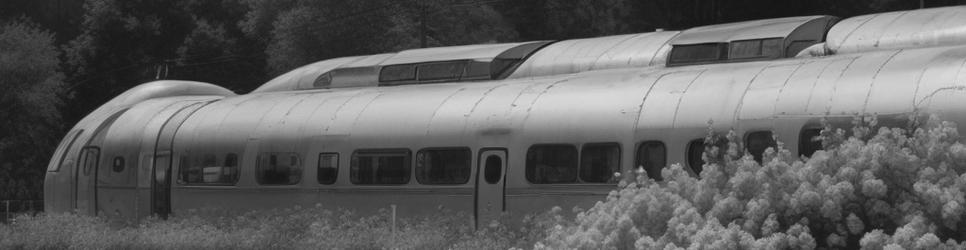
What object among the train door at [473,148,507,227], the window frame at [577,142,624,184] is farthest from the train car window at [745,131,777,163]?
the train door at [473,148,507,227]

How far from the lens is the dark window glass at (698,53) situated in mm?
18109

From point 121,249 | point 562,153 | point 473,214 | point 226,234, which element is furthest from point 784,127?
point 121,249

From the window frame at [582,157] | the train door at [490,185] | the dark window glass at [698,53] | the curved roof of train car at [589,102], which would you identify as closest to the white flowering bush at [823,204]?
the curved roof of train car at [589,102]

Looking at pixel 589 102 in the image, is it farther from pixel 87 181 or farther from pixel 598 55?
pixel 87 181

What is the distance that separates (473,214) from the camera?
61.1 feet

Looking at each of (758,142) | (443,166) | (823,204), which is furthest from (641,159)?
(823,204)

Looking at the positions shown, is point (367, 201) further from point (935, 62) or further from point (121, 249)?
point (935, 62)

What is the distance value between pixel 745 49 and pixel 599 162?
238cm

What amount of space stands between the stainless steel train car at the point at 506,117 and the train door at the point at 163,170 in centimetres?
3

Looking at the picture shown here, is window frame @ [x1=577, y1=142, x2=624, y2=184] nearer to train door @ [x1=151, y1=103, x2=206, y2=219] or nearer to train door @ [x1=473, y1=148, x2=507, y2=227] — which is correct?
train door @ [x1=473, y1=148, x2=507, y2=227]

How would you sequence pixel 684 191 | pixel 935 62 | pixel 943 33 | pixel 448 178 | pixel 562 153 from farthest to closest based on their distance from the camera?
pixel 448 178, pixel 562 153, pixel 943 33, pixel 935 62, pixel 684 191

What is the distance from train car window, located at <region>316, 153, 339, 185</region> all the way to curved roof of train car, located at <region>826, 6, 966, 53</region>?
7.31 metres

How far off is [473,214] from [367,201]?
2.07m

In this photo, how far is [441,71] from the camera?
21.2m
